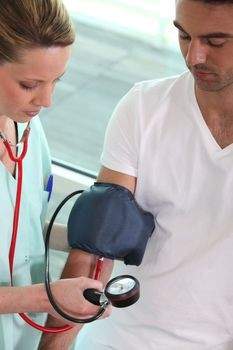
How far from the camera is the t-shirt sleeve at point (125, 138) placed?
1.55 metres

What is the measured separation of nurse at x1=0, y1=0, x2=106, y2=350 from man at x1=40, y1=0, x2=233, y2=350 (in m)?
0.16

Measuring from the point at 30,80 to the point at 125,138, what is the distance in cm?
29

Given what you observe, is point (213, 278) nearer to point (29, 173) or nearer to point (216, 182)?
point (216, 182)

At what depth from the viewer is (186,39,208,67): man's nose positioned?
1352 millimetres

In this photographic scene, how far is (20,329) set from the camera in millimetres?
1650

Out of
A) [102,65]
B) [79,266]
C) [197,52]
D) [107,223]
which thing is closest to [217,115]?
[197,52]

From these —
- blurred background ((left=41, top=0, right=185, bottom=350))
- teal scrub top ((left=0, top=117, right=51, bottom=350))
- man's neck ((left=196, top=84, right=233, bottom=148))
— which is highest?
man's neck ((left=196, top=84, right=233, bottom=148))

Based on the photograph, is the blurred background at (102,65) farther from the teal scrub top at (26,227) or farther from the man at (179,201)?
the man at (179,201)

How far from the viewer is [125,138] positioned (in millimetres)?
1555

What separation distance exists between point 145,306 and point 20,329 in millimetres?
323

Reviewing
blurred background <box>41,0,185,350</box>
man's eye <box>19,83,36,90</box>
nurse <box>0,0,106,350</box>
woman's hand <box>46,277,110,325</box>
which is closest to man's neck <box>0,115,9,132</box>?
nurse <box>0,0,106,350</box>

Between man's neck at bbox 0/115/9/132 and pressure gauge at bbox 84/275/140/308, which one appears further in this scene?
man's neck at bbox 0/115/9/132

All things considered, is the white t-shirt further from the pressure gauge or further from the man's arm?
the pressure gauge

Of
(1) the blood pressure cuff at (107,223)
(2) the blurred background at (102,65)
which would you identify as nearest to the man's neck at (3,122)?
(1) the blood pressure cuff at (107,223)
